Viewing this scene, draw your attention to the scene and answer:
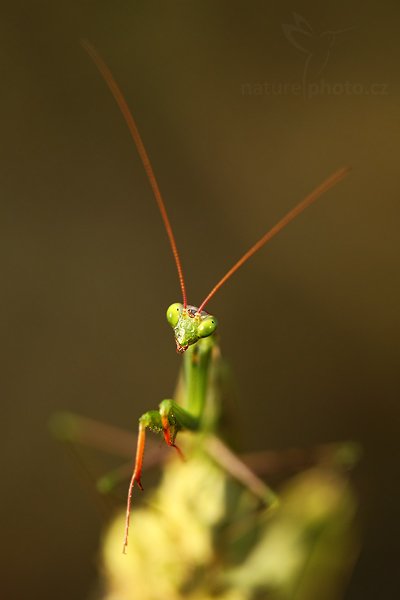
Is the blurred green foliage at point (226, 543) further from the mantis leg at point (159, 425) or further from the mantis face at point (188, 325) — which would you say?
the mantis face at point (188, 325)

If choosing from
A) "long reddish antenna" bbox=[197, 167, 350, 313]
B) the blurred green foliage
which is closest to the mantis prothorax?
"long reddish antenna" bbox=[197, 167, 350, 313]

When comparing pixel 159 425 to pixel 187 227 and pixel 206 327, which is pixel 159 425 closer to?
pixel 206 327

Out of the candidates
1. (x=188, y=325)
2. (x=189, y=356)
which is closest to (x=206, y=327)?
(x=188, y=325)

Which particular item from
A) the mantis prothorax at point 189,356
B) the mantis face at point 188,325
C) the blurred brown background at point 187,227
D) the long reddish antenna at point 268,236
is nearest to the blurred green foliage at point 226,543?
the mantis prothorax at point 189,356

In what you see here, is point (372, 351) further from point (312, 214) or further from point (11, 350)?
point (11, 350)

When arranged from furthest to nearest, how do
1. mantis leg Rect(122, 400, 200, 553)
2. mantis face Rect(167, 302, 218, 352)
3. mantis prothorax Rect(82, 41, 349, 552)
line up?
mantis face Rect(167, 302, 218, 352)
mantis prothorax Rect(82, 41, 349, 552)
mantis leg Rect(122, 400, 200, 553)

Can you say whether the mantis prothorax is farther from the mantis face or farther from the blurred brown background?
the blurred brown background

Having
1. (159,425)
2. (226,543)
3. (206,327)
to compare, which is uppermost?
(206,327)
